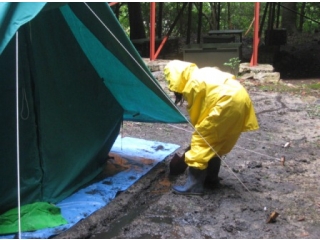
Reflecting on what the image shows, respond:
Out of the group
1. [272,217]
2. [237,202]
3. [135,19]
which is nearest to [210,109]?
[237,202]

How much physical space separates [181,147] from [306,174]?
5.15 ft

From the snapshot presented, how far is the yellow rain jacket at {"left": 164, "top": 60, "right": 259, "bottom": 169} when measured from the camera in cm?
388

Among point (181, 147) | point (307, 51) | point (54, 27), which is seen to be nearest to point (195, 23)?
point (307, 51)

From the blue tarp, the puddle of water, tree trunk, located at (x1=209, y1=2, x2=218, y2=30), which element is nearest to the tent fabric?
the blue tarp

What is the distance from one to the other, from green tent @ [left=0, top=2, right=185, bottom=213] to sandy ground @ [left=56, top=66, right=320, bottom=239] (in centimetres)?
56

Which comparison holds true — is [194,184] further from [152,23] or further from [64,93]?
[152,23]

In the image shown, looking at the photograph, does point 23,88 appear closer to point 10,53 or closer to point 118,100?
point 10,53

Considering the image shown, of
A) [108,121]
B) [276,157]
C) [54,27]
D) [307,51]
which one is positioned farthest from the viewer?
[307,51]

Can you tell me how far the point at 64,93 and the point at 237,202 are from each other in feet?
6.04

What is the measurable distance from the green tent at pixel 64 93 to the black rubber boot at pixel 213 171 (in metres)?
0.70

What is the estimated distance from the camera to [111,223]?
3801mm

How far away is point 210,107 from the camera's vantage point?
12.9ft

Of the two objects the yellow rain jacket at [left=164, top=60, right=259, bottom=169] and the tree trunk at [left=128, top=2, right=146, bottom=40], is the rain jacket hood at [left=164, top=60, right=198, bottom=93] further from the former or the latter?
the tree trunk at [left=128, top=2, right=146, bottom=40]

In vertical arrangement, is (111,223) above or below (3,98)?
below
